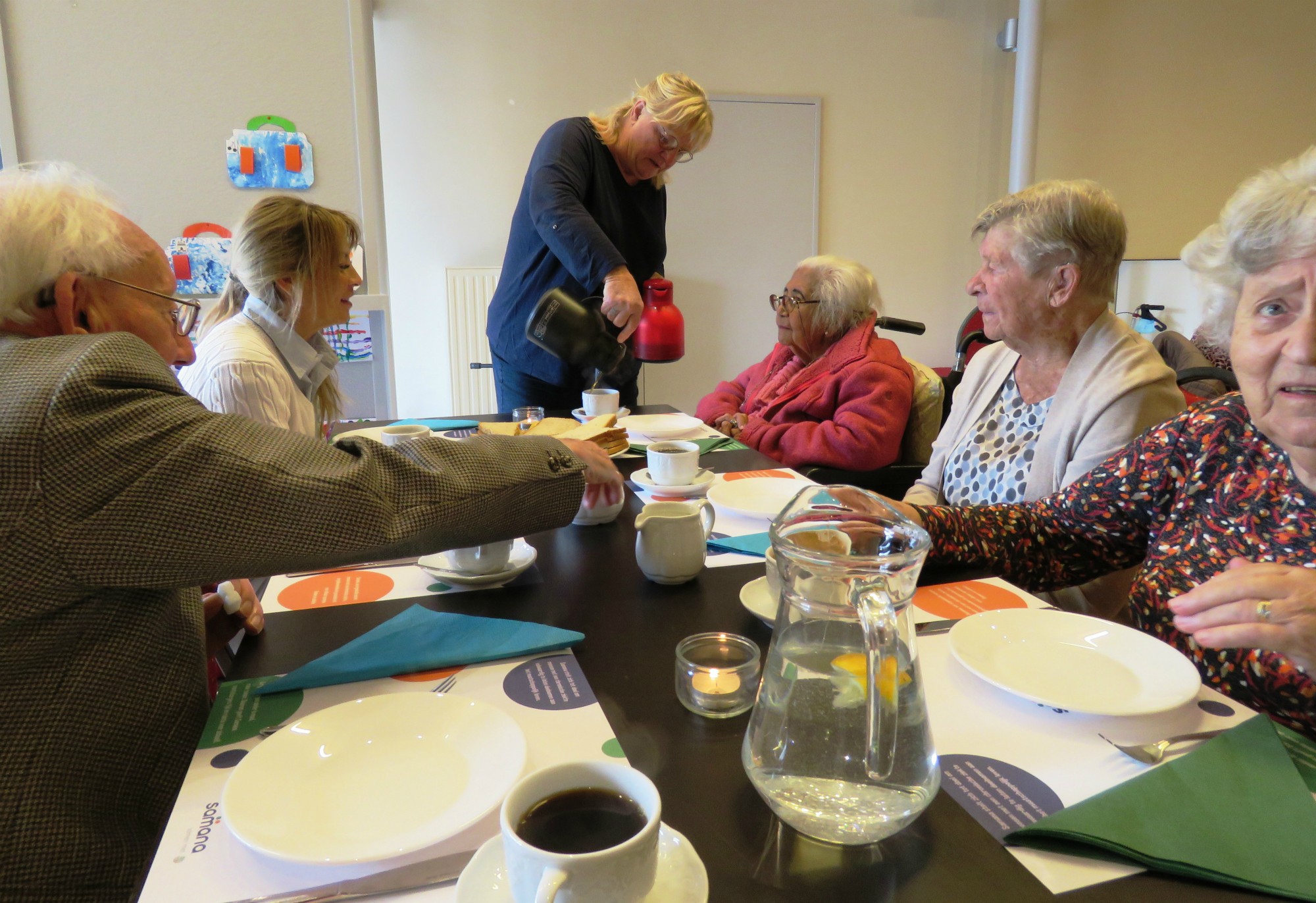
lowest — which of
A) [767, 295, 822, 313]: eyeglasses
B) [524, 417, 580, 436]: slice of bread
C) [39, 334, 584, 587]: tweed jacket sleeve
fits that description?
[524, 417, 580, 436]: slice of bread

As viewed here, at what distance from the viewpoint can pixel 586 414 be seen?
211 cm

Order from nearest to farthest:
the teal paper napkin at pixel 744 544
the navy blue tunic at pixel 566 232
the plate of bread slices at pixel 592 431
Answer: the teal paper napkin at pixel 744 544 → the plate of bread slices at pixel 592 431 → the navy blue tunic at pixel 566 232

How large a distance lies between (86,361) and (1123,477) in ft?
4.18

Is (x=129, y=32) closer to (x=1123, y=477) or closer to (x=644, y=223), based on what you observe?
(x=644, y=223)

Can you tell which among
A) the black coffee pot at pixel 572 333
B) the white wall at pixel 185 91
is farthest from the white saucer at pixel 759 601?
the white wall at pixel 185 91

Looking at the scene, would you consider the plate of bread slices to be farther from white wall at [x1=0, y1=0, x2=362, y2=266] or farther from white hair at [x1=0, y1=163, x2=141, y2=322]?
white wall at [x1=0, y1=0, x2=362, y2=266]

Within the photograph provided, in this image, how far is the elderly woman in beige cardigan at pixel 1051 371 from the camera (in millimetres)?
1504

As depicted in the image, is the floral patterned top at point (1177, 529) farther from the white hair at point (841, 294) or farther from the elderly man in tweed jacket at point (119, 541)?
the white hair at point (841, 294)

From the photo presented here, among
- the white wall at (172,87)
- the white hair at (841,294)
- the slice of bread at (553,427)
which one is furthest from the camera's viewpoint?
the white wall at (172,87)

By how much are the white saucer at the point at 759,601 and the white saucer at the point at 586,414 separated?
107 centimetres

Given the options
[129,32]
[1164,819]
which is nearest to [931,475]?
[1164,819]

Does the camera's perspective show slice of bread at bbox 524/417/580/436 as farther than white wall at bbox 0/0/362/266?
No

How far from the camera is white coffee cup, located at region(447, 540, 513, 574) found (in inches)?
42.5

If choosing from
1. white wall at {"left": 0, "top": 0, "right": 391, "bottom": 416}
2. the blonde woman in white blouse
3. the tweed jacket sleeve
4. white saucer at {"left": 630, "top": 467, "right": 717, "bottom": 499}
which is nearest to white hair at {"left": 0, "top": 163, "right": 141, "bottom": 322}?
the tweed jacket sleeve
